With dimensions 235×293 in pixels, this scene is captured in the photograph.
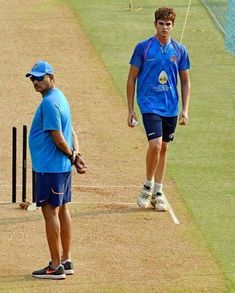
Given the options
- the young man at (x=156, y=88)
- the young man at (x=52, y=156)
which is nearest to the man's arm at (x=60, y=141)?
the young man at (x=52, y=156)

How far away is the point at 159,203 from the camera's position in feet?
46.9

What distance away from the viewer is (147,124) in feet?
46.4

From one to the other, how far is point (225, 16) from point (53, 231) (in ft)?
45.4

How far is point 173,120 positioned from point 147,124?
0.39m

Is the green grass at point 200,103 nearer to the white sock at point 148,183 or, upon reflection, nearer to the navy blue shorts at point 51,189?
the white sock at point 148,183

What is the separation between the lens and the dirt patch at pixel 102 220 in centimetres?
1205

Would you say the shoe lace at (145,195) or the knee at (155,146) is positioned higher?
the knee at (155,146)

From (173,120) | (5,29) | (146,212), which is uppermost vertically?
(173,120)

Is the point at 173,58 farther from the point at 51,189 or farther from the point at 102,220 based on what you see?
the point at 51,189

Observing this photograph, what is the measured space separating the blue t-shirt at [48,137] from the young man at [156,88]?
2.26 m

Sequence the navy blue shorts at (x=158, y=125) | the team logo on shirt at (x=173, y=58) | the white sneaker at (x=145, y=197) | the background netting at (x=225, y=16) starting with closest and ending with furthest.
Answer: the navy blue shorts at (x=158, y=125) < the team logo on shirt at (x=173, y=58) < the white sneaker at (x=145, y=197) < the background netting at (x=225, y=16)

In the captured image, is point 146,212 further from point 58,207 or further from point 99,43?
point 99,43

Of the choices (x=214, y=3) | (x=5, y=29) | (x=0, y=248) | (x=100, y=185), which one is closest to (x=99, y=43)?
(x=5, y=29)

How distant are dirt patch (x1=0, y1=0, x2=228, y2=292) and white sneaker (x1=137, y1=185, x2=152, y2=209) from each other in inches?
4.5
